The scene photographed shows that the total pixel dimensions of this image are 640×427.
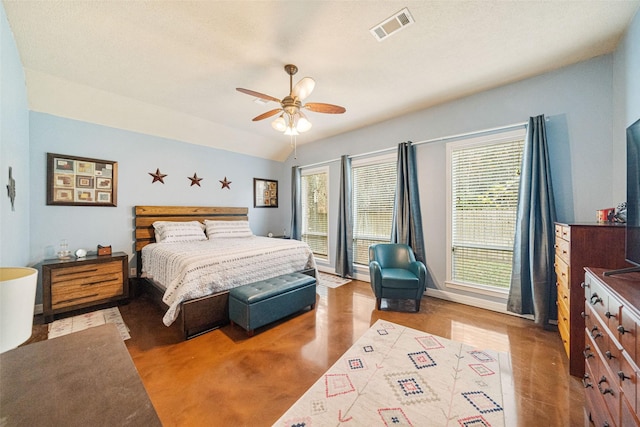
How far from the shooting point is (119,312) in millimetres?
3102

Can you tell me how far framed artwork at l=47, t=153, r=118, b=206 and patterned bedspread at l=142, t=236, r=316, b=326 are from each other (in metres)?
0.98

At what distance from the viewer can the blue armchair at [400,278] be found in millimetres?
3012

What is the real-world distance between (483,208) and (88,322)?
5123 millimetres

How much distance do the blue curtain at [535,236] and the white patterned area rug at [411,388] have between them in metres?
0.94

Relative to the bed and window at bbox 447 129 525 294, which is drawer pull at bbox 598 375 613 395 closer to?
window at bbox 447 129 525 294

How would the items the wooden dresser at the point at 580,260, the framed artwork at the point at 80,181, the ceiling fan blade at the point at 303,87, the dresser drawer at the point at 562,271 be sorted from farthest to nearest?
the framed artwork at the point at 80,181 < the ceiling fan blade at the point at 303,87 < the dresser drawer at the point at 562,271 < the wooden dresser at the point at 580,260

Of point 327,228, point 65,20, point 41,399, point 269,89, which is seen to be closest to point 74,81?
point 65,20

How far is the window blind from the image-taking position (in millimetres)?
3020

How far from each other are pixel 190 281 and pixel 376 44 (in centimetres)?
292

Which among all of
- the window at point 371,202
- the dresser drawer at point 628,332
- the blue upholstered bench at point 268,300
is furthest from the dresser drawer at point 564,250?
the blue upholstered bench at point 268,300

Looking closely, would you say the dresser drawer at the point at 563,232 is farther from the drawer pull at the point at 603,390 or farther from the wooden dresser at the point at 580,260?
the drawer pull at the point at 603,390

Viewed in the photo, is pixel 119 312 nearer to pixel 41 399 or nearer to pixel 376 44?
pixel 41 399

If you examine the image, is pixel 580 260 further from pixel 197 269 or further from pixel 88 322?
pixel 88 322

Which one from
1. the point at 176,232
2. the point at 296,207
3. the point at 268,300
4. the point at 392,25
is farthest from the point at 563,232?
the point at 176,232
